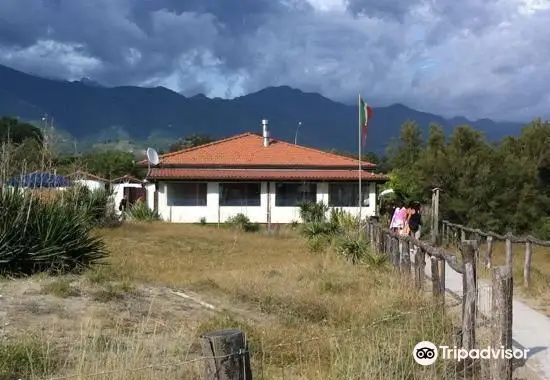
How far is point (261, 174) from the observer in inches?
1359

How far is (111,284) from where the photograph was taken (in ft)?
33.5

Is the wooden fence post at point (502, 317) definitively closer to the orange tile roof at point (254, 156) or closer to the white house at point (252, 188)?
the white house at point (252, 188)

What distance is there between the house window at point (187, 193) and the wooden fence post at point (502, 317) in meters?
29.6

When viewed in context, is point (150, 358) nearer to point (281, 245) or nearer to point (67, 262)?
point (67, 262)

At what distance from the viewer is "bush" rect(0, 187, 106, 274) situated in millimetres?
10953

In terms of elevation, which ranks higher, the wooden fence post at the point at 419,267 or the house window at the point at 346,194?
the house window at the point at 346,194

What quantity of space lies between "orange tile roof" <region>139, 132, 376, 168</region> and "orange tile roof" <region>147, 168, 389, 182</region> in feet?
1.52

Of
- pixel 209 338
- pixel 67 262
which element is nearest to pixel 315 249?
pixel 67 262

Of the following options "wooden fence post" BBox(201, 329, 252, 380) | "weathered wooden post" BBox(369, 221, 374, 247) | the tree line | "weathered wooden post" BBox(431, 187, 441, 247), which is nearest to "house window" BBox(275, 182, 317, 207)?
the tree line

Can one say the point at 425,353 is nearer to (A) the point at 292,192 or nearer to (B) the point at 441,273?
(B) the point at 441,273

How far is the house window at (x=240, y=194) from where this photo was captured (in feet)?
114

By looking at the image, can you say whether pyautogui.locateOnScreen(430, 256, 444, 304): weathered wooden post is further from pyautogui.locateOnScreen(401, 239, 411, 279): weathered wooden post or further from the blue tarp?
the blue tarp

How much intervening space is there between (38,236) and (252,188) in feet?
77.8

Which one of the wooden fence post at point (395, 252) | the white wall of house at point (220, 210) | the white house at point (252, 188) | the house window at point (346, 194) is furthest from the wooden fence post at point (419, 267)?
the house window at point (346, 194)
